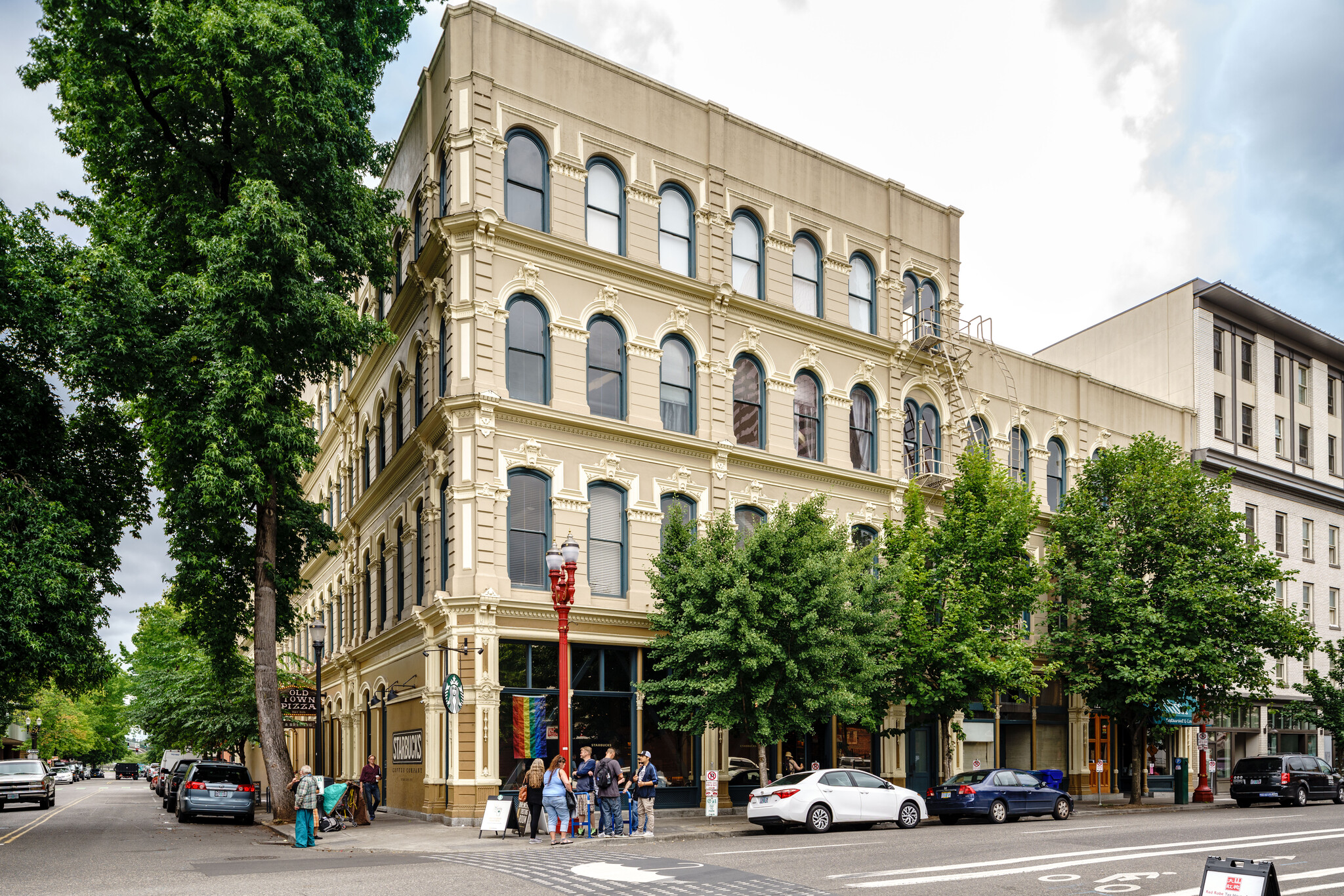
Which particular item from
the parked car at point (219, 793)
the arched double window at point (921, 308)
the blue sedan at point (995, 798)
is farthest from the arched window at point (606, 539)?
the arched double window at point (921, 308)

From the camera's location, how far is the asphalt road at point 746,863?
517 inches

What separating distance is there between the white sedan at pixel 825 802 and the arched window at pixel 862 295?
14.7 meters

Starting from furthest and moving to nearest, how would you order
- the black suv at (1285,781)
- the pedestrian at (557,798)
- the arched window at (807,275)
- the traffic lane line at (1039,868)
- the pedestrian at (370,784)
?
the black suv at (1285,781)
the arched window at (807,275)
the pedestrian at (370,784)
the pedestrian at (557,798)
the traffic lane line at (1039,868)

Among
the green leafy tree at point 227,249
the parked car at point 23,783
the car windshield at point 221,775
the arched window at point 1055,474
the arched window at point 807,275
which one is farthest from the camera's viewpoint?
the arched window at point 1055,474

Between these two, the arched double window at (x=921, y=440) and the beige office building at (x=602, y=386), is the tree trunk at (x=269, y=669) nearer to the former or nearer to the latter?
the beige office building at (x=602, y=386)

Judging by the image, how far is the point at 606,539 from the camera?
2741 cm

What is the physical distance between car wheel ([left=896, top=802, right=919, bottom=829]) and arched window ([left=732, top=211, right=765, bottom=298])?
14.0 meters

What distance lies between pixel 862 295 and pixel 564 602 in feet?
55.5

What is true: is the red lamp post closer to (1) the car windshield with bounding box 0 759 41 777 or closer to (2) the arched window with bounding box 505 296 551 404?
(2) the arched window with bounding box 505 296 551 404

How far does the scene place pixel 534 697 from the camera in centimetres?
2514

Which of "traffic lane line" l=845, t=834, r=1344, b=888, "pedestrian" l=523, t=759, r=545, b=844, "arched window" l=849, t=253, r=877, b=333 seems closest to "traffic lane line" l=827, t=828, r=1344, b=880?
"traffic lane line" l=845, t=834, r=1344, b=888

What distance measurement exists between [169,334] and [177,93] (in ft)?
18.6

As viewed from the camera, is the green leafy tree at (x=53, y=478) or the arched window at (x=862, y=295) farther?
the arched window at (x=862, y=295)

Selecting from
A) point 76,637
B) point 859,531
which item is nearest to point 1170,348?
point 859,531
